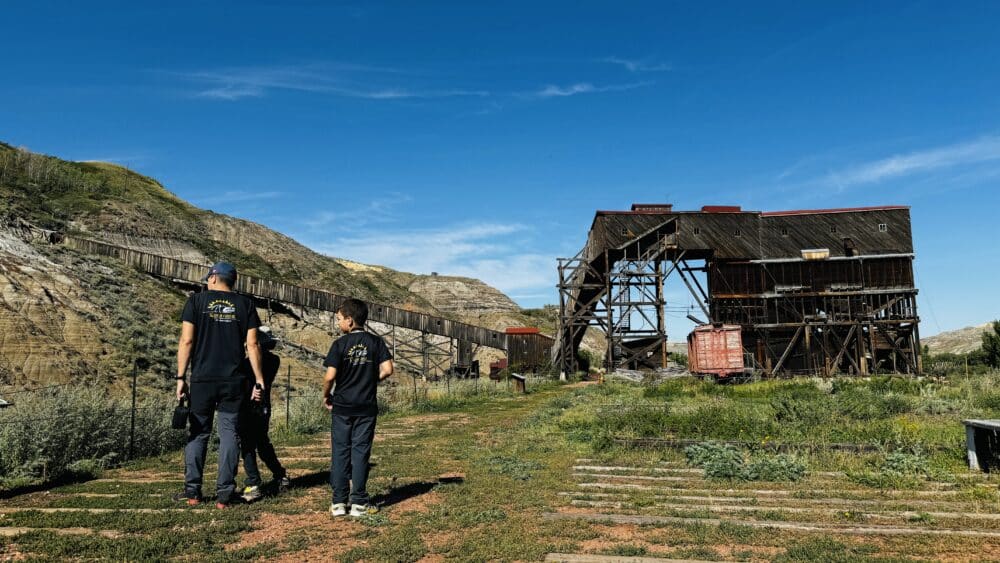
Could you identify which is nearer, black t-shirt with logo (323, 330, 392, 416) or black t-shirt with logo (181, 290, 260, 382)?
black t-shirt with logo (323, 330, 392, 416)

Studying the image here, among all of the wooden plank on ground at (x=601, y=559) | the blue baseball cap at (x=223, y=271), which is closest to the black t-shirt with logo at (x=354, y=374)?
the blue baseball cap at (x=223, y=271)

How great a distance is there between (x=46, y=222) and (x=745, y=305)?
4724 centimetres

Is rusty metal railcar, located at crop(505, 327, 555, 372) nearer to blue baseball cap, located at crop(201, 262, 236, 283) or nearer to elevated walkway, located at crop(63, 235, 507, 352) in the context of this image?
elevated walkway, located at crop(63, 235, 507, 352)

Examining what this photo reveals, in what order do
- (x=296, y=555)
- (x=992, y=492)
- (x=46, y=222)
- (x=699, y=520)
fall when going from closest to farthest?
(x=296, y=555)
(x=699, y=520)
(x=992, y=492)
(x=46, y=222)

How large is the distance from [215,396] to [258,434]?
979mm

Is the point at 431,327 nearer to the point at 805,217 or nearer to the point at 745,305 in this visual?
the point at 745,305

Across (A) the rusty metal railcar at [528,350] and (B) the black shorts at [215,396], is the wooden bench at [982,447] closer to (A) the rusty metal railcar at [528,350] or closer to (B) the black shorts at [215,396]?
(B) the black shorts at [215,396]

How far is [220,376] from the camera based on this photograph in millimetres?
6348

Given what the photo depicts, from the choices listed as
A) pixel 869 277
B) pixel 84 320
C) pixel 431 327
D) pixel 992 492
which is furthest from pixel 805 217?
pixel 84 320

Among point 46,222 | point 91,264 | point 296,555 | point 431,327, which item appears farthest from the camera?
point 431,327

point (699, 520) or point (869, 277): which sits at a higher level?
point (869, 277)

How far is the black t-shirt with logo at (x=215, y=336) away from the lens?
6332 mm

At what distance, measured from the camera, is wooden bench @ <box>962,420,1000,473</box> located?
786 cm

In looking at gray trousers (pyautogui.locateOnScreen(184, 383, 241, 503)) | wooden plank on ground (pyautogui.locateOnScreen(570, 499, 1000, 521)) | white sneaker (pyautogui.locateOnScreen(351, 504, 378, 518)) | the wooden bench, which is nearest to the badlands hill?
gray trousers (pyautogui.locateOnScreen(184, 383, 241, 503))
